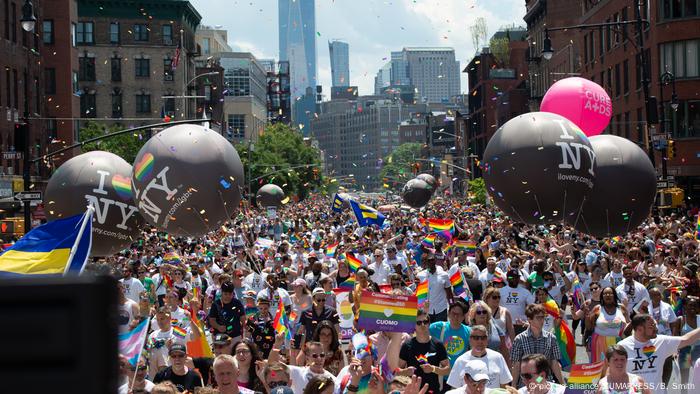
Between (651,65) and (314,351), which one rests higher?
(651,65)

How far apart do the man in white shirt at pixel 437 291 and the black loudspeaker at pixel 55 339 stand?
12985 mm

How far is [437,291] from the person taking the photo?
1410cm

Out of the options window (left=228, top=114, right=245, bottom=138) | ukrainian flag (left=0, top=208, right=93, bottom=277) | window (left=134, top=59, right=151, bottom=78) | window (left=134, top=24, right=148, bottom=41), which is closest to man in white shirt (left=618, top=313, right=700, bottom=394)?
ukrainian flag (left=0, top=208, right=93, bottom=277)

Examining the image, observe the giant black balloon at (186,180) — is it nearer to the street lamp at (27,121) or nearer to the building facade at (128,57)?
the street lamp at (27,121)

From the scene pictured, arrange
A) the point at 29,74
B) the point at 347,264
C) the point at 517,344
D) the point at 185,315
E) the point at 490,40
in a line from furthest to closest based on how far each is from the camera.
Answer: the point at 490,40
the point at 29,74
the point at 347,264
the point at 185,315
the point at 517,344

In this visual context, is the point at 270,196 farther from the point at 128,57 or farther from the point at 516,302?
the point at 516,302

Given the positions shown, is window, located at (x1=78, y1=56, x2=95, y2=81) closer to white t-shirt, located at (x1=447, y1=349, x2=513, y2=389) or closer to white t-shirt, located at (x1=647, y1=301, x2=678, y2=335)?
white t-shirt, located at (x1=647, y1=301, x2=678, y2=335)

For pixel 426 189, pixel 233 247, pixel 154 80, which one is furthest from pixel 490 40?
pixel 233 247

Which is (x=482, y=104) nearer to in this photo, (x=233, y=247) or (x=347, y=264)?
(x=233, y=247)

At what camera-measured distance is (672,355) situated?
353 inches

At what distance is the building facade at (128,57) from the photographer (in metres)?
85.1

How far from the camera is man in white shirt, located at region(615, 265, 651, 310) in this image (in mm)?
13656

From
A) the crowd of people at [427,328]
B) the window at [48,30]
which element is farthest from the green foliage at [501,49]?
the crowd of people at [427,328]

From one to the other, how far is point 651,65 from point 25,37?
89.7 feet
